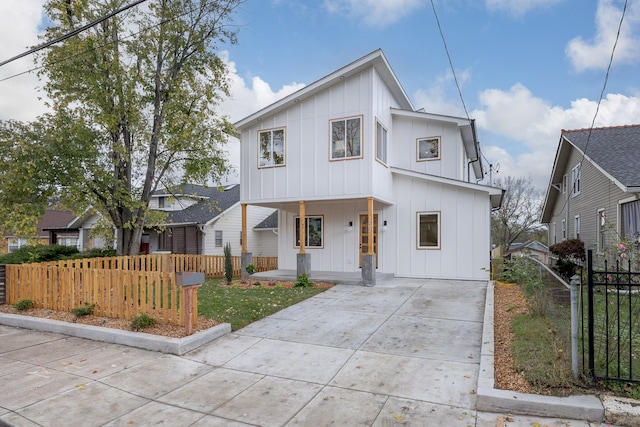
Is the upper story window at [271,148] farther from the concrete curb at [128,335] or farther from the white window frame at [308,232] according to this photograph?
the concrete curb at [128,335]

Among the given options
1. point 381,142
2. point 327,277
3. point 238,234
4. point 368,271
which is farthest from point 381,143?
point 238,234

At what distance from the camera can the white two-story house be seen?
1190cm

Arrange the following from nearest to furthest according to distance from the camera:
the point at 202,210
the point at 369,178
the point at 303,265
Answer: the point at 369,178 < the point at 303,265 < the point at 202,210

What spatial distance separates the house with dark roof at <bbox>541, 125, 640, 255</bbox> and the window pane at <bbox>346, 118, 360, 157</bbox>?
21.9ft

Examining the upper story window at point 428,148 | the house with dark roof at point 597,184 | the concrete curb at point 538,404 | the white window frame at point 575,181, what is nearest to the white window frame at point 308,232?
the upper story window at point 428,148

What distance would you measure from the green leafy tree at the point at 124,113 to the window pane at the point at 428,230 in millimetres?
7362

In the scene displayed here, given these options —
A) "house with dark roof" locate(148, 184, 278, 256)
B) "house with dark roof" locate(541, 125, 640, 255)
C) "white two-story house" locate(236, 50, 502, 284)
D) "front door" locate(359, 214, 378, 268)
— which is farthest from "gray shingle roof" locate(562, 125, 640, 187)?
"house with dark roof" locate(148, 184, 278, 256)

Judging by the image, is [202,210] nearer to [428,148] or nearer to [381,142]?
[381,142]

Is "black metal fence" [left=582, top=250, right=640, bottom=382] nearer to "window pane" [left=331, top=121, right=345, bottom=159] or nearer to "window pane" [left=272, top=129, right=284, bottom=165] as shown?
"window pane" [left=331, top=121, right=345, bottom=159]

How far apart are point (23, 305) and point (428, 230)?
11.0 meters

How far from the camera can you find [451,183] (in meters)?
12.3

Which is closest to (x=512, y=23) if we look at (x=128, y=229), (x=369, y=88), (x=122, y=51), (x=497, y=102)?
(x=369, y=88)

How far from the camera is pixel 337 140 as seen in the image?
12.2 m

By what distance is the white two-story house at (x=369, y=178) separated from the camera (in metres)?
11.9
